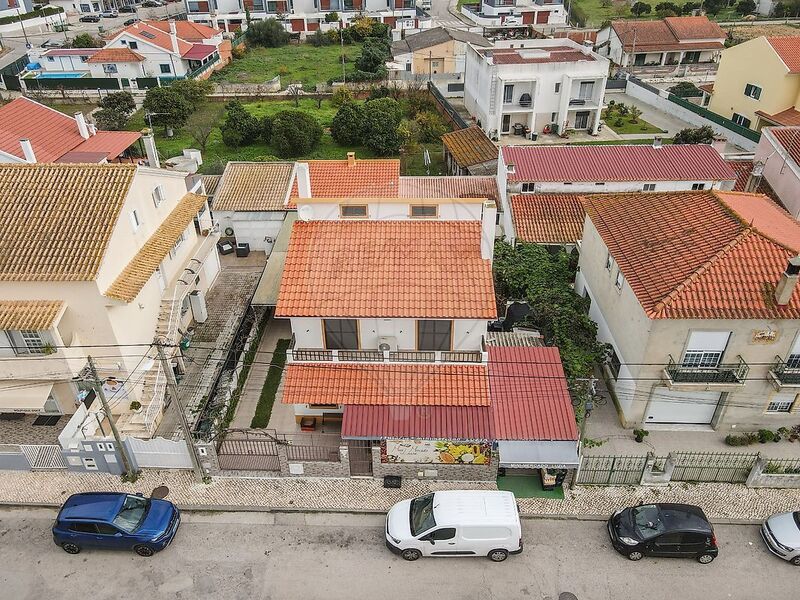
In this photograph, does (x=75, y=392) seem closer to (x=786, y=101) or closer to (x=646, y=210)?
(x=646, y=210)

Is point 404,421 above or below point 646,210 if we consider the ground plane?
below

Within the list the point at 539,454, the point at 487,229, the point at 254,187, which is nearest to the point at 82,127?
the point at 254,187

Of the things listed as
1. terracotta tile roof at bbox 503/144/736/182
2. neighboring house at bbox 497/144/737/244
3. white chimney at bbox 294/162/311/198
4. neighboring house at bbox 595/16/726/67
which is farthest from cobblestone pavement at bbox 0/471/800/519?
neighboring house at bbox 595/16/726/67

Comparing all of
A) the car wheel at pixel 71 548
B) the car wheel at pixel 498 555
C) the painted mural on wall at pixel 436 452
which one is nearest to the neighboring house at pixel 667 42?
the painted mural on wall at pixel 436 452

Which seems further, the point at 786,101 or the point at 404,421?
the point at 786,101

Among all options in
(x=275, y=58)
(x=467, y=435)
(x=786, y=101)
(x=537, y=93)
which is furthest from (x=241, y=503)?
(x=275, y=58)

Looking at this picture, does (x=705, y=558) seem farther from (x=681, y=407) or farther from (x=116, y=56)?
(x=116, y=56)

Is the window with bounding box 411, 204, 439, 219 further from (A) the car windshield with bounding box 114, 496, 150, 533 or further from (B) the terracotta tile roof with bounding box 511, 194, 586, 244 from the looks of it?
(A) the car windshield with bounding box 114, 496, 150, 533
